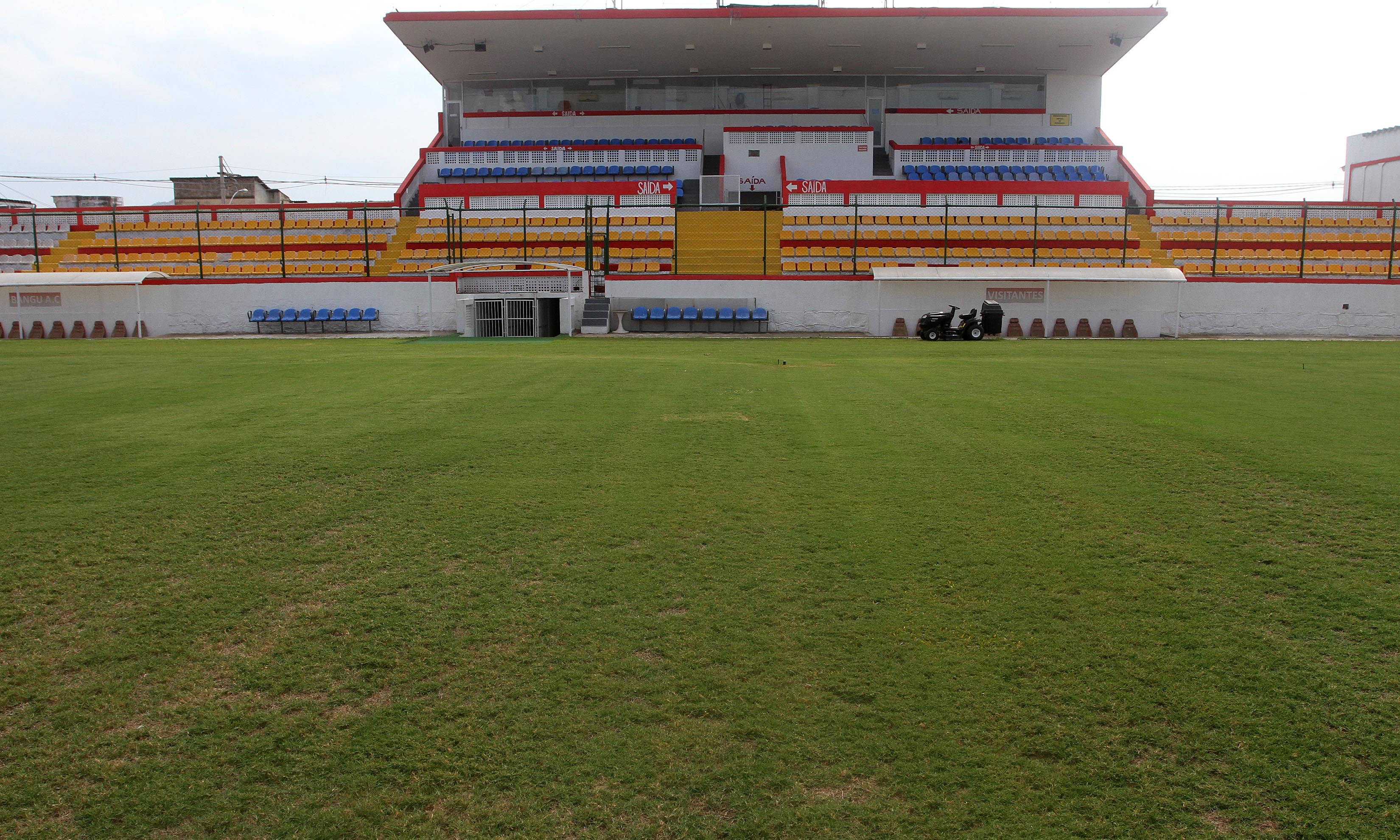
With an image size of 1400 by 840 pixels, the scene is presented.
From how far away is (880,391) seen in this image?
12.6m

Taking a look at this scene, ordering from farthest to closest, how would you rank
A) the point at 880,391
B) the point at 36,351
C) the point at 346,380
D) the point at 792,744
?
the point at 36,351 → the point at 346,380 → the point at 880,391 → the point at 792,744

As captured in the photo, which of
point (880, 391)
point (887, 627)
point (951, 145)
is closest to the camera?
point (887, 627)

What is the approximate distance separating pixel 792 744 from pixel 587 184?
36591mm

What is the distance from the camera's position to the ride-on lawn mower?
26.1 metres

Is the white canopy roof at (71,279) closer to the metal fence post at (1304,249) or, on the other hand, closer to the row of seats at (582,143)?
the row of seats at (582,143)

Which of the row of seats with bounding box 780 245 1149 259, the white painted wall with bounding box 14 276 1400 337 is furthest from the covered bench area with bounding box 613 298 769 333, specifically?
the row of seats with bounding box 780 245 1149 259

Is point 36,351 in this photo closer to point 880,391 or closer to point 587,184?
point 880,391

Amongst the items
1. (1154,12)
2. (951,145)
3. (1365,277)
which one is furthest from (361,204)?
(1365,277)

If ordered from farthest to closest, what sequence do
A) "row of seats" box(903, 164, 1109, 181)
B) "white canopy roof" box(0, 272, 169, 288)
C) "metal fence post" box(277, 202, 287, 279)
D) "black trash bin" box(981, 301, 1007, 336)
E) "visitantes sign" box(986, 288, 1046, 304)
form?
"row of seats" box(903, 164, 1109, 181), "metal fence post" box(277, 202, 287, 279), "white canopy roof" box(0, 272, 169, 288), "visitantes sign" box(986, 288, 1046, 304), "black trash bin" box(981, 301, 1007, 336)

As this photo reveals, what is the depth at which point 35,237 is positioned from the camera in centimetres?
3238

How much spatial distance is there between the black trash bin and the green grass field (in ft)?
57.9

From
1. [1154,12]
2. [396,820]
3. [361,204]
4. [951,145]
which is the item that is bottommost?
[396,820]

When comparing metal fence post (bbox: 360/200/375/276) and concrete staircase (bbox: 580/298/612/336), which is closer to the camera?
concrete staircase (bbox: 580/298/612/336)

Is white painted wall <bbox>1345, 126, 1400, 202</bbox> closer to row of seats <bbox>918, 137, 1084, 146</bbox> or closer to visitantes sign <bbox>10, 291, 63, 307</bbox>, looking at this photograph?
row of seats <bbox>918, 137, 1084, 146</bbox>
